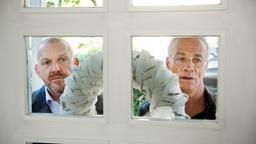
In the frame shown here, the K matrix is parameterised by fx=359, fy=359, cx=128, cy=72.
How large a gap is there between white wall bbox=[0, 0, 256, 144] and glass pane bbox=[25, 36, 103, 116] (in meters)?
0.05

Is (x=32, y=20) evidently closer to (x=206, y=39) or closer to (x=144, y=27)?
(x=144, y=27)

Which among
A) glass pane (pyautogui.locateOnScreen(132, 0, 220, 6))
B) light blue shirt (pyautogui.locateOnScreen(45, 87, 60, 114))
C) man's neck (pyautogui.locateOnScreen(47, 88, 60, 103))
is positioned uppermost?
glass pane (pyautogui.locateOnScreen(132, 0, 220, 6))

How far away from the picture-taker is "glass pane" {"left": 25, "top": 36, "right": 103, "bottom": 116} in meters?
1.83

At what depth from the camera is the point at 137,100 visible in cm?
181

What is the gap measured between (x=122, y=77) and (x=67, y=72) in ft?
0.96

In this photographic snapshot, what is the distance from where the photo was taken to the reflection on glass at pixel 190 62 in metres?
1.71

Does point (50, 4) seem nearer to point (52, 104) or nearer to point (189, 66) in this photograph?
point (52, 104)

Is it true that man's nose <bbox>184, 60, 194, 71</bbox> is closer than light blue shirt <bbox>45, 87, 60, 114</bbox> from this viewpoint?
Yes

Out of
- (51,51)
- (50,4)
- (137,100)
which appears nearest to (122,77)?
(137,100)

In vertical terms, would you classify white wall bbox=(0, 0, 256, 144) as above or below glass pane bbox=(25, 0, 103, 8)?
below

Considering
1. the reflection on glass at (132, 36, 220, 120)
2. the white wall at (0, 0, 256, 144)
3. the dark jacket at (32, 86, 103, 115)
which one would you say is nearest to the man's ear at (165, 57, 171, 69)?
the reflection on glass at (132, 36, 220, 120)

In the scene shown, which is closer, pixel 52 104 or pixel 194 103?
pixel 194 103

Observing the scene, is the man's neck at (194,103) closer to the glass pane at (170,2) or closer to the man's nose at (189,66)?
the man's nose at (189,66)

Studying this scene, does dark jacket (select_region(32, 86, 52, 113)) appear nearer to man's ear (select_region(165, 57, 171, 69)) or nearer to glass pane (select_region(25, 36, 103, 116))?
glass pane (select_region(25, 36, 103, 116))
